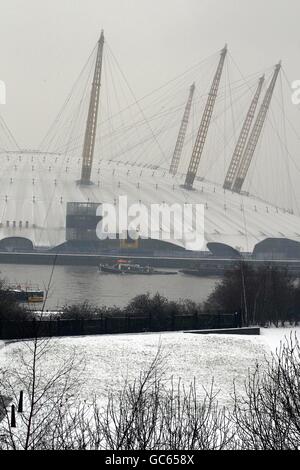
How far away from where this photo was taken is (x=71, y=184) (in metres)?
58.4

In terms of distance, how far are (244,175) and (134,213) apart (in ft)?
45.3

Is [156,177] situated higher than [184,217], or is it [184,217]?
[156,177]

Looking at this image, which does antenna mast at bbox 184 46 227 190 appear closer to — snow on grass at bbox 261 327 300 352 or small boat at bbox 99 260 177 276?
small boat at bbox 99 260 177 276

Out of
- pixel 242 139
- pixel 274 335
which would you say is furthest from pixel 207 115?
pixel 274 335

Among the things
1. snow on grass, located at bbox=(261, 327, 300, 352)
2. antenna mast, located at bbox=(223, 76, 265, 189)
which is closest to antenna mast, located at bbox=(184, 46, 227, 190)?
antenna mast, located at bbox=(223, 76, 265, 189)

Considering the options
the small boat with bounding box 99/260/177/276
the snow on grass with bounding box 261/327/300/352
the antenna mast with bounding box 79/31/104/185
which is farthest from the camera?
the antenna mast with bounding box 79/31/104/185

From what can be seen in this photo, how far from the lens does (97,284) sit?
132ft

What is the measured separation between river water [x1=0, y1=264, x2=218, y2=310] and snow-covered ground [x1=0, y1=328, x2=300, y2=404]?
11.3 meters

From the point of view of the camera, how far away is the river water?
32281 mm

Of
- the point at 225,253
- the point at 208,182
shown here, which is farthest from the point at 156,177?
the point at 225,253

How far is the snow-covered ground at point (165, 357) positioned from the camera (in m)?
12.4

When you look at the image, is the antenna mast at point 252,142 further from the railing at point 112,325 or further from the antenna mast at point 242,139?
the railing at point 112,325
